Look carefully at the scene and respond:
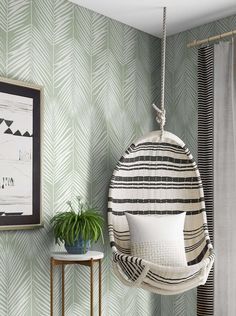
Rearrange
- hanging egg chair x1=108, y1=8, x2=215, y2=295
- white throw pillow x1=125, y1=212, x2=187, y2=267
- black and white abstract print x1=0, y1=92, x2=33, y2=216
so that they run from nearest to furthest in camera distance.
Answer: black and white abstract print x1=0, y1=92, x2=33, y2=216, hanging egg chair x1=108, y1=8, x2=215, y2=295, white throw pillow x1=125, y1=212, x2=187, y2=267

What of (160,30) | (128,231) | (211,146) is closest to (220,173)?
(211,146)

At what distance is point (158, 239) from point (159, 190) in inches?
19.4

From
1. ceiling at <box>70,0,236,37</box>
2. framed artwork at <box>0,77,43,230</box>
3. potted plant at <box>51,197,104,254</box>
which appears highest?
ceiling at <box>70,0,236,37</box>

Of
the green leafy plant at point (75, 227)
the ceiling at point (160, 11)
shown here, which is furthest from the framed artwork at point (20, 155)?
the ceiling at point (160, 11)

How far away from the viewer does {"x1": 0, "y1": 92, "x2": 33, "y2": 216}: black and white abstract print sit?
279cm

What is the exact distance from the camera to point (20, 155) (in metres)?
2.88

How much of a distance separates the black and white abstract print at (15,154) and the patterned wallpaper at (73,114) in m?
0.13

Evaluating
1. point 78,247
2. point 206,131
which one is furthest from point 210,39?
point 78,247

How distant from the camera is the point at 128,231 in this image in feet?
10.9

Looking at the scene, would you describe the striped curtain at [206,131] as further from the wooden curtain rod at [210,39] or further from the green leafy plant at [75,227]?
the green leafy plant at [75,227]

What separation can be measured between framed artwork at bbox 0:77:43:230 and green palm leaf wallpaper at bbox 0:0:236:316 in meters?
0.07

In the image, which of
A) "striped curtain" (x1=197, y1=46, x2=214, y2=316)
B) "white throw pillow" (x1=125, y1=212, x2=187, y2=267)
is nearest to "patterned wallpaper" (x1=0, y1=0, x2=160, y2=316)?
"white throw pillow" (x1=125, y1=212, x2=187, y2=267)

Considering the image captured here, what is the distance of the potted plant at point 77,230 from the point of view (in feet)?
9.34

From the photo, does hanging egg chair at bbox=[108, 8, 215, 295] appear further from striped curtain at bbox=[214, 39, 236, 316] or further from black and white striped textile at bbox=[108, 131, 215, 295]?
striped curtain at bbox=[214, 39, 236, 316]
